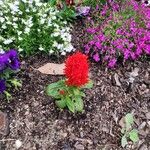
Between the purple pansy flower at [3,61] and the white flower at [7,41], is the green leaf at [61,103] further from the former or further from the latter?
the white flower at [7,41]

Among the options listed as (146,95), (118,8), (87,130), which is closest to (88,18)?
(118,8)

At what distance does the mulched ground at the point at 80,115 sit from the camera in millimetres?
4418

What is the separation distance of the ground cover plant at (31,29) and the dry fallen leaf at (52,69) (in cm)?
17

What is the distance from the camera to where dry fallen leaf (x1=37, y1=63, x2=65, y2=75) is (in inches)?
195

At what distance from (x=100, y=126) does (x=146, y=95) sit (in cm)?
70

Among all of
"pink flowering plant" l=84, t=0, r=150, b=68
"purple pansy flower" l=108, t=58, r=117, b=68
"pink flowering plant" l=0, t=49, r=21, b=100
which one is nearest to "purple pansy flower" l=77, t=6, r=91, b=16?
"pink flowering plant" l=84, t=0, r=150, b=68

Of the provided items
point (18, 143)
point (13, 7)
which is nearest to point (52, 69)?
point (13, 7)

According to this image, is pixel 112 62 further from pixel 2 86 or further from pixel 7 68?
pixel 2 86

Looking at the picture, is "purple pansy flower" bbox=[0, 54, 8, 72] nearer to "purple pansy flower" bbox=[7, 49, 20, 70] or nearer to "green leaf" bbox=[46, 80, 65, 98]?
"purple pansy flower" bbox=[7, 49, 20, 70]

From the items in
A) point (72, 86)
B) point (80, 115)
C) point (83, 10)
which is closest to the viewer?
point (72, 86)

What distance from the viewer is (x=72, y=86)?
429 centimetres

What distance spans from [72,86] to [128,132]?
746mm

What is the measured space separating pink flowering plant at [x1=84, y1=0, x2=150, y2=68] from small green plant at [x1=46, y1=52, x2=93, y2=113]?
818mm

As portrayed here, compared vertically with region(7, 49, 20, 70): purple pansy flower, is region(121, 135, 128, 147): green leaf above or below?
below
